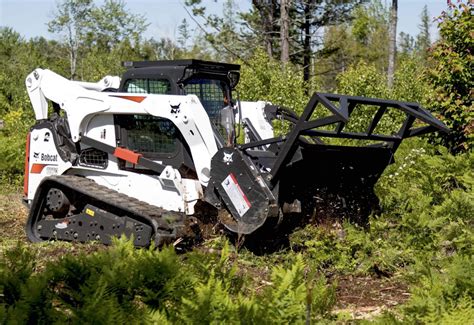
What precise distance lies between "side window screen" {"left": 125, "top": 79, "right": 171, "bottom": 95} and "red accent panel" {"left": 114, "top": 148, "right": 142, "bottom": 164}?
76cm

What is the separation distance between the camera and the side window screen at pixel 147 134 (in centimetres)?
832

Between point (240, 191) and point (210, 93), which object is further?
point (210, 93)

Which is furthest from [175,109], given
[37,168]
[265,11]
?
[265,11]

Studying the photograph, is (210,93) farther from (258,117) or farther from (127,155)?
(127,155)

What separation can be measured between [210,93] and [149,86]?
0.72 meters

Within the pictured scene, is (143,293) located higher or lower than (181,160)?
lower

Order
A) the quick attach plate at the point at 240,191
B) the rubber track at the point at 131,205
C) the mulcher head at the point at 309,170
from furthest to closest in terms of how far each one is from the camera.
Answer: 1. the rubber track at the point at 131,205
2. the quick attach plate at the point at 240,191
3. the mulcher head at the point at 309,170

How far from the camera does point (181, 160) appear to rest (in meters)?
8.19

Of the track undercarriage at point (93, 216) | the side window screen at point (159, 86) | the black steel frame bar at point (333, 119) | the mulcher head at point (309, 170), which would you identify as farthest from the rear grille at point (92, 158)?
the black steel frame bar at point (333, 119)

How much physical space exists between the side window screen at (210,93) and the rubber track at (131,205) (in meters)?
1.27

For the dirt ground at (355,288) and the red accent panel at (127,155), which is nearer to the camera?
the dirt ground at (355,288)

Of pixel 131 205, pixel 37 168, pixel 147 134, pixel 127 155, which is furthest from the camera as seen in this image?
pixel 37 168

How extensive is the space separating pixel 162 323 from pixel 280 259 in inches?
173

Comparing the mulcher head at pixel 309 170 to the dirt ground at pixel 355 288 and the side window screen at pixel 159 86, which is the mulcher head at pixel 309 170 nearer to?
the dirt ground at pixel 355 288
